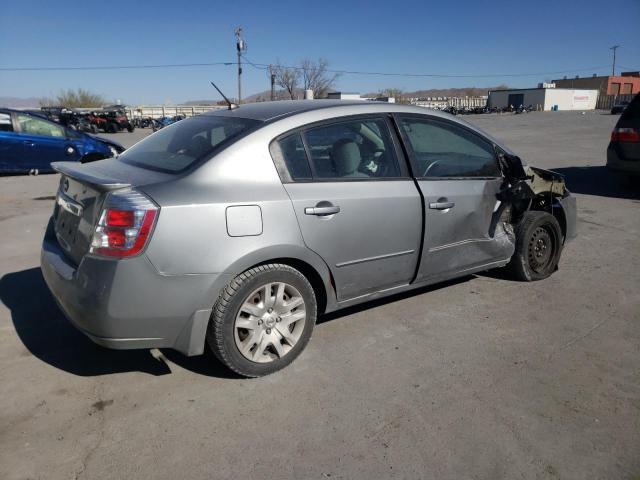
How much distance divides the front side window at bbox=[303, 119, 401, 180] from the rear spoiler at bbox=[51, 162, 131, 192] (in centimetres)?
117

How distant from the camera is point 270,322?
3084mm

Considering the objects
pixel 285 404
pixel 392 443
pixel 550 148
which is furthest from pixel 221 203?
pixel 550 148

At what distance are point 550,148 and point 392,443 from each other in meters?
17.2

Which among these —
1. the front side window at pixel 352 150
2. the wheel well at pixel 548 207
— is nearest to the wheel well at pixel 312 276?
the front side window at pixel 352 150

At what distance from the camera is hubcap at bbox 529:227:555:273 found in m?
4.66

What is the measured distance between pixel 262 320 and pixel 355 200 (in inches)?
37.8

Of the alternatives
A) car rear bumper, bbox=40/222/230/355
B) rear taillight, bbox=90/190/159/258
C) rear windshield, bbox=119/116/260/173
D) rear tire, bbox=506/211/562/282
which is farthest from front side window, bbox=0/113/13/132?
rear tire, bbox=506/211/562/282

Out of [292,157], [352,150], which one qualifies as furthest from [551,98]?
[292,157]

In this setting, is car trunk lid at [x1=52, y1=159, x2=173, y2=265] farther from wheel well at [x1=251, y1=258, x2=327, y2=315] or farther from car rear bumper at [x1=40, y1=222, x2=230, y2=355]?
wheel well at [x1=251, y1=258, x2=327, y2=315]

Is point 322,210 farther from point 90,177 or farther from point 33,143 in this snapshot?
point 33,143

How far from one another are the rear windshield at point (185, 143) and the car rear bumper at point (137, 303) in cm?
68

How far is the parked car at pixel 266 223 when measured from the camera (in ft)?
8.86

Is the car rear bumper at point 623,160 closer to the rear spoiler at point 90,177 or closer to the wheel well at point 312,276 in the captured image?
the wheel well at point 312,276

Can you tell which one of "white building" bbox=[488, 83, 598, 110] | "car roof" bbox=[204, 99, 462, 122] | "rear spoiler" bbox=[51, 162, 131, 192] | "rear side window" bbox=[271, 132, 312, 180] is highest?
"white building" bbox=[488, 83, 598, 110]
